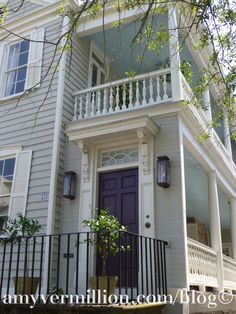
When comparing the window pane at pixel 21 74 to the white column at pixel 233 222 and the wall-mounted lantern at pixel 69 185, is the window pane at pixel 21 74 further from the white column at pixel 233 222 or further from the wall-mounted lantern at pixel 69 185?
the white column at pixel 233 222

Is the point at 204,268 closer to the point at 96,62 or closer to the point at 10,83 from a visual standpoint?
the point at 96,62

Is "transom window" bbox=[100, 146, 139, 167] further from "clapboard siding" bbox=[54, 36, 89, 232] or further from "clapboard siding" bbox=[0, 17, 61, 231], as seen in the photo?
"clapboard siding" bbox=[0, 17, 61, 231]

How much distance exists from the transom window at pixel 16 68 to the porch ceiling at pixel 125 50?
5.51ft

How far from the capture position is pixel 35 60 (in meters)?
8.74

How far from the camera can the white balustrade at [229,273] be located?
814 centimetres

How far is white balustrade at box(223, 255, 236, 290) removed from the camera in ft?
26.7

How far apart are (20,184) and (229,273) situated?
5183 millimetres

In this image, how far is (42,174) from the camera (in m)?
7.43

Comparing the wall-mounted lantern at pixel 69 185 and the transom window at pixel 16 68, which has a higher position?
the transom window at pixel 16 68

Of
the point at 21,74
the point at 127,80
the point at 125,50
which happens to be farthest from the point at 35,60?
the point at 127,80

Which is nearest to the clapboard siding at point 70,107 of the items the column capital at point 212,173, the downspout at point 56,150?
the downspout at point 56,150

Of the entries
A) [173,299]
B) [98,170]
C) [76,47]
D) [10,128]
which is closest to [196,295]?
[173,299]

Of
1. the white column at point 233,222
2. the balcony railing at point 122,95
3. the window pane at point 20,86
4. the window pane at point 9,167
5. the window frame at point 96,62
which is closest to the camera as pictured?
the balcony railing at point 122,95

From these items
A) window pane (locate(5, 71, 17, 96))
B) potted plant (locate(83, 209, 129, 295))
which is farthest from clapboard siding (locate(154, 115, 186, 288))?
window pane (locate(5, 71, 17, 96))
